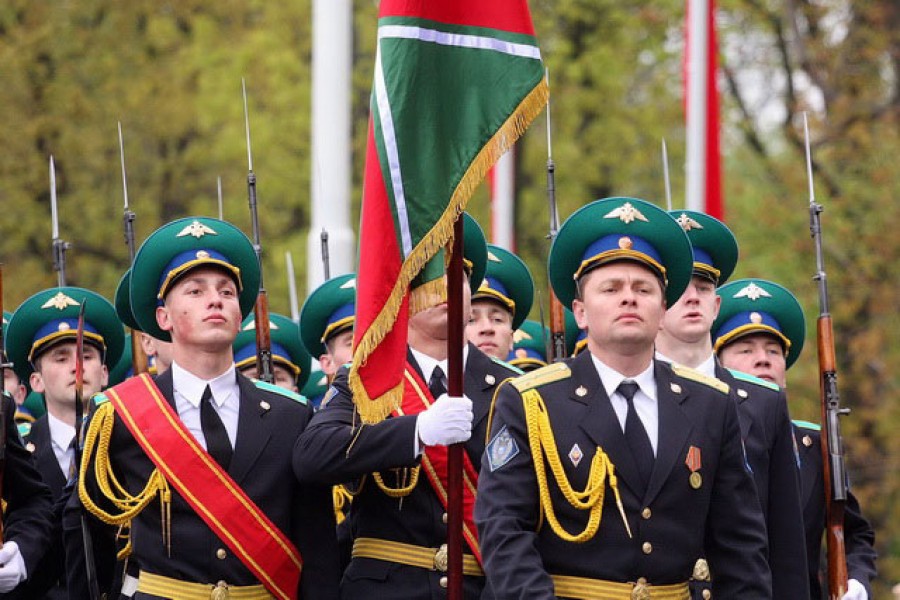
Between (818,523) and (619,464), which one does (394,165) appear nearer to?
(619,464)

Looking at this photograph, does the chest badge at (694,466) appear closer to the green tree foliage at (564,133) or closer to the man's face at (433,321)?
the man's face at (433,321)

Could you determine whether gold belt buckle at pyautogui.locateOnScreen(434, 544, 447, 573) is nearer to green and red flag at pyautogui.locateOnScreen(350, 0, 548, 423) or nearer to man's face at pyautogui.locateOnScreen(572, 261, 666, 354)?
green and red flag at pyautogui.locateOnScreen(350, 0, 548, 423)

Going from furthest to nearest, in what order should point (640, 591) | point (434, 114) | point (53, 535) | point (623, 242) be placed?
point (53, 535) < point (434, 114) < point (623, 242) < point (640, 591)

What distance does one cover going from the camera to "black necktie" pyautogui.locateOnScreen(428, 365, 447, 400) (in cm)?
702

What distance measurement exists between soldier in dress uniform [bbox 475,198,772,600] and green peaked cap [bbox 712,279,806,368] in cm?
225

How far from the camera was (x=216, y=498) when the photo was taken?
6.65 m

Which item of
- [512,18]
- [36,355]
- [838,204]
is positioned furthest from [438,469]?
[838,204]

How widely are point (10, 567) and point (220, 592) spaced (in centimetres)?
82

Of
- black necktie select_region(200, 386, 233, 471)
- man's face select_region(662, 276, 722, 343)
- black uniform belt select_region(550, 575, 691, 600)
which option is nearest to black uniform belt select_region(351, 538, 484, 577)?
black necktie select_region(200, 386, 233, 471)

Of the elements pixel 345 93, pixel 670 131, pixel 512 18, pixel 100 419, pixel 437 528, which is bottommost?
pixel 437 528

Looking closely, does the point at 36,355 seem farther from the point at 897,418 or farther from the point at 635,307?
the point at 897,418

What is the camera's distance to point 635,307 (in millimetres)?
6145

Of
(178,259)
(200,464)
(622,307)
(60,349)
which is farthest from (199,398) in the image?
(60,349)

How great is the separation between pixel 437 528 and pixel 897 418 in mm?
15401
